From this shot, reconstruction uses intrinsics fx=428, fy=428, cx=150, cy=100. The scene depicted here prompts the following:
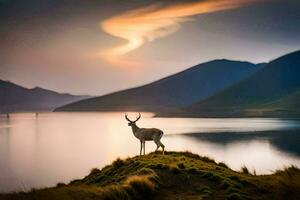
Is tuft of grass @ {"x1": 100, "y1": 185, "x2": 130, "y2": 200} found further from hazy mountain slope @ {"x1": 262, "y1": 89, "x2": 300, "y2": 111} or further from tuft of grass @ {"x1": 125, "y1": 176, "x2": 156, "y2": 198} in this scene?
hazy mountain slope @ {"x1": 262, "y1": 89, "x2": 300, "y2": 111}

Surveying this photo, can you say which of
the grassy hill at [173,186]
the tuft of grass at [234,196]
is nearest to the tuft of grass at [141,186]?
the grassy hill at [173,186]

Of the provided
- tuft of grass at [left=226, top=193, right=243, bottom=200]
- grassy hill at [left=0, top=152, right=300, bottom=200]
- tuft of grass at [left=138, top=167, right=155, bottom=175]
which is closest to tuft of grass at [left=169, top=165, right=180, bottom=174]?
grassy hill at [left=0, top=152, right=300, bottom=200]

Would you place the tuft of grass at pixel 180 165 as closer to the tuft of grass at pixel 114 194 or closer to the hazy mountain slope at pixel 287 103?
the tuft of grass at pixel 114 194

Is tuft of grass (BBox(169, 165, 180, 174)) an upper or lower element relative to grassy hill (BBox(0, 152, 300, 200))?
upper

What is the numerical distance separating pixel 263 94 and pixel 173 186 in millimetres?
171428

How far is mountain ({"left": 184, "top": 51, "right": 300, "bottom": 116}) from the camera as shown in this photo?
500 ft

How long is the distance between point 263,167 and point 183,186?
15337 millimetres

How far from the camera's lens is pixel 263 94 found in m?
173

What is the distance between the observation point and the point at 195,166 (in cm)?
902

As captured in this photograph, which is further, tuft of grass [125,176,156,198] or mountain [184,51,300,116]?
mountain [184,51,300,116]

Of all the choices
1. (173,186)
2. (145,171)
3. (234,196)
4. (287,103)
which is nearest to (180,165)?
(145,171)

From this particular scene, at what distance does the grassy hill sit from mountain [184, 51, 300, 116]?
135816 mm

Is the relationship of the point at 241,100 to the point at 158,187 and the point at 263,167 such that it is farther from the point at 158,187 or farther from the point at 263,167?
the point at 158,187

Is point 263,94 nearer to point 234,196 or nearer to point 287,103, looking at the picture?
point 287,103
